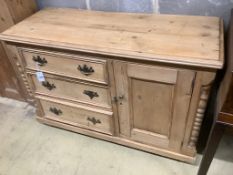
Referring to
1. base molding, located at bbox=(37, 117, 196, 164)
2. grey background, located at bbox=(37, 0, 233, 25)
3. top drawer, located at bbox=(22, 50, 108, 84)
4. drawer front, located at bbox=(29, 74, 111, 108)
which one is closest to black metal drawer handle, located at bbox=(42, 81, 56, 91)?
drawer front, located at bbox=(29, 74, 111, 108)

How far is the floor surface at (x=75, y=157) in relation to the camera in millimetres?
1430

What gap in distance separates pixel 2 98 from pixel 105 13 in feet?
4.24

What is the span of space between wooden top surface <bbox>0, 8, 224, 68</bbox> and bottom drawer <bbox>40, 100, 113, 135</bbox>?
473 mm

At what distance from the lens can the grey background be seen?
49.8 inches

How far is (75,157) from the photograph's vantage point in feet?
5.02

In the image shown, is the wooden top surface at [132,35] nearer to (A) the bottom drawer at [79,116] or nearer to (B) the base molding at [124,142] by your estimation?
(A) the bottom drawer at [79,116]

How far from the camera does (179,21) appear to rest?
128 centimetres

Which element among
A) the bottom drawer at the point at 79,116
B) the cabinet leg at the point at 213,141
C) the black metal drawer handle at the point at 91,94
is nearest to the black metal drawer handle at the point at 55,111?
the bottom drawer at the point at 79,116

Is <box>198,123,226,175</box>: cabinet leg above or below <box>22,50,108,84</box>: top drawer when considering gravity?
below

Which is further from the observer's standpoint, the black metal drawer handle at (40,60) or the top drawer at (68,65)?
the black metal drawer handle at (40,60)

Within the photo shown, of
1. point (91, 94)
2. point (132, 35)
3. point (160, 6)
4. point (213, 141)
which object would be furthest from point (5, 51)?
point (213, 141)

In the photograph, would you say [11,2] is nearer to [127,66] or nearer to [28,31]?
[28,31]

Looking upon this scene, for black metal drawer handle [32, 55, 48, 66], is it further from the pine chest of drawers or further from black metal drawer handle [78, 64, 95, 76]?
black metal drawer handle [78, 64, 95, 76]

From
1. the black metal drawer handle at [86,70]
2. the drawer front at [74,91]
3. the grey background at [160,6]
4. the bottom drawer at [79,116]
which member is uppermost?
the grey background at [160,6]
